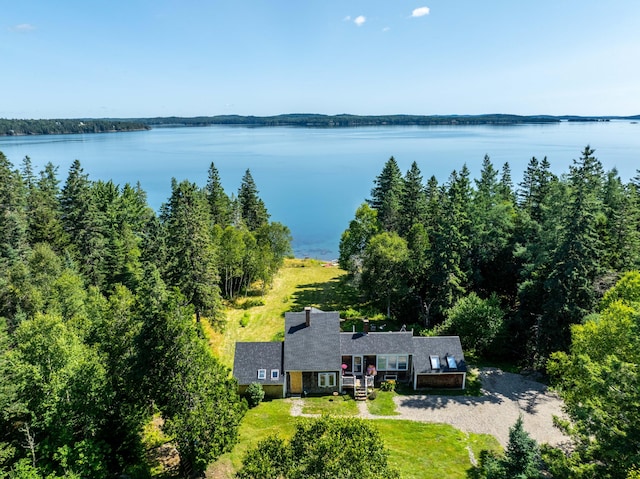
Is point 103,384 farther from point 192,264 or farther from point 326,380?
point 192,264

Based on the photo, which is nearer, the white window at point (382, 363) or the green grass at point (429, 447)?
the green grass at point (429, 447)

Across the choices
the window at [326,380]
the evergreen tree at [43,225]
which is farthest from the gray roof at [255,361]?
the evergreen tree at [43,225]

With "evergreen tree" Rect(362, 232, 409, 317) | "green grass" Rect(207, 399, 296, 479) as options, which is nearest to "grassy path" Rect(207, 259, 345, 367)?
"evergreen tree" Rect(362, 232, 409, 317)

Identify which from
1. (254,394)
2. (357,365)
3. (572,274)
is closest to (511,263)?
(572,274)

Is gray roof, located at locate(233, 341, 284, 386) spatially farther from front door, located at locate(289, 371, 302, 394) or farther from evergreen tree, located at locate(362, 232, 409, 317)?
evergreen tree, located at locate(362, 232, 409, 317)

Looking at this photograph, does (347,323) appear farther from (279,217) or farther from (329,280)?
(279,217)

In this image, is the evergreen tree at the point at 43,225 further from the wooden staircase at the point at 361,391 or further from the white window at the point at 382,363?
the white window at the point at 382,363

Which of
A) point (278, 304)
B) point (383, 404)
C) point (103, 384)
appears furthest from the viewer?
point (278, 304)
